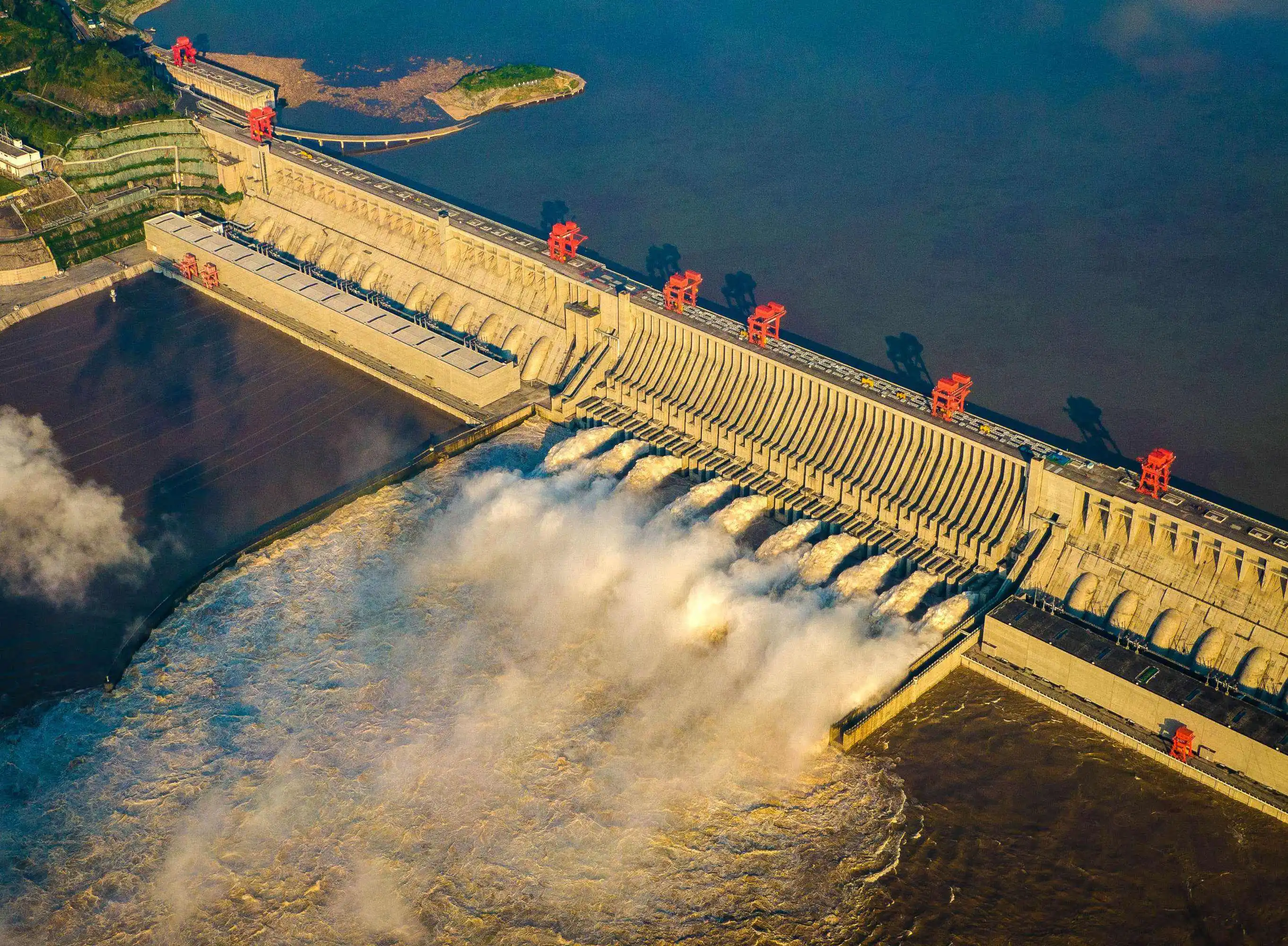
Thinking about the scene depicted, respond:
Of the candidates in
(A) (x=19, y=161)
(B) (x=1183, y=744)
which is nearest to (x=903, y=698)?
(B) (x=1183, y=744)

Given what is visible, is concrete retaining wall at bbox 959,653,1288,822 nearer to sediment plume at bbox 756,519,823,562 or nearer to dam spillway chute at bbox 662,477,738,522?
sediment plume at bbox 756,519,823,562

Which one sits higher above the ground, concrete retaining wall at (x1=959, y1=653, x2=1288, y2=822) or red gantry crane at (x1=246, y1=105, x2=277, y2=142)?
red gantry crane at (x1=246, y1=105, x2=277, y2=142)

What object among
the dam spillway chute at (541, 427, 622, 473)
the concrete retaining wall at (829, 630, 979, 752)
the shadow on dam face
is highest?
the dam spillway chute at (541, 427, 622, 473)

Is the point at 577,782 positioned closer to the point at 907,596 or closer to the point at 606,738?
Result: the point at 606,738

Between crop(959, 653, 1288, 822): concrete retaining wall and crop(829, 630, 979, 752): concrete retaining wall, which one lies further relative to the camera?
crop(829, 630, 979, 752): concrete retaining wall

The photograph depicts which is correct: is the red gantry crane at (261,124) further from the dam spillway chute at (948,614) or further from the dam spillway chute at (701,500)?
the dam spillway chute at (948,614)

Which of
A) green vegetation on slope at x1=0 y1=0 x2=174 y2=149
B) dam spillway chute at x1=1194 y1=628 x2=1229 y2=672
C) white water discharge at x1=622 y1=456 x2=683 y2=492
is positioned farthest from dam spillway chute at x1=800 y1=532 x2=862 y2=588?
green vegetation on slope at x1=0 y1=0 x2=174 y2=149
